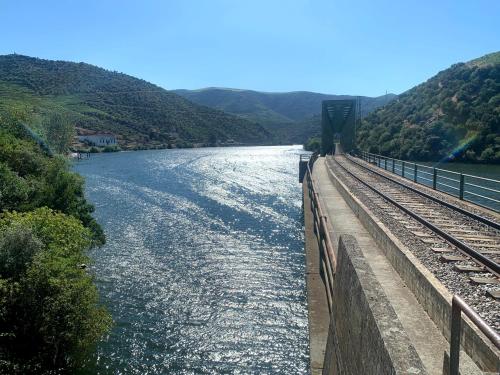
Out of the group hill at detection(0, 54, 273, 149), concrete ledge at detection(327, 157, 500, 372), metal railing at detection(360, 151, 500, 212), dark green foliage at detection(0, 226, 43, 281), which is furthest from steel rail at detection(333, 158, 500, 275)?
hill at detection(0, 54, 273, 149)

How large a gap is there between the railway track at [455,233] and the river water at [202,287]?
5092 millimetres

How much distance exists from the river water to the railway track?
5.09 metres

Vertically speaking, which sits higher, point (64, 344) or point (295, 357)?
point (64, 344)

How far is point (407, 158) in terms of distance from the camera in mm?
76750

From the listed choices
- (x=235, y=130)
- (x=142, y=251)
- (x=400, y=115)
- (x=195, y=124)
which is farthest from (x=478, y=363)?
(x=235, y=130)

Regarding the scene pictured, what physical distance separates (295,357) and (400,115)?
291ft

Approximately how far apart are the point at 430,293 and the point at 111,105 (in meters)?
178

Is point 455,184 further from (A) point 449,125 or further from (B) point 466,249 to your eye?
(A) point 449,125

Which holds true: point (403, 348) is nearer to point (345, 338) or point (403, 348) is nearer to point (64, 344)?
point (345, 338)

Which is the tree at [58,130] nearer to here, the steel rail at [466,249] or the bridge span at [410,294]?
the bridge span at [410,294]

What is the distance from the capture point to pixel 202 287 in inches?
713

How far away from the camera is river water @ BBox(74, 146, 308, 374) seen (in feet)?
42.8

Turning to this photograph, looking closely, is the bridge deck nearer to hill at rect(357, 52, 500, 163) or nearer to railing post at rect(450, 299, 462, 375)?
railing post at rect(450, 299, 462, 375)

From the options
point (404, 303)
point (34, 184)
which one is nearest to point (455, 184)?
point (34, 184)
